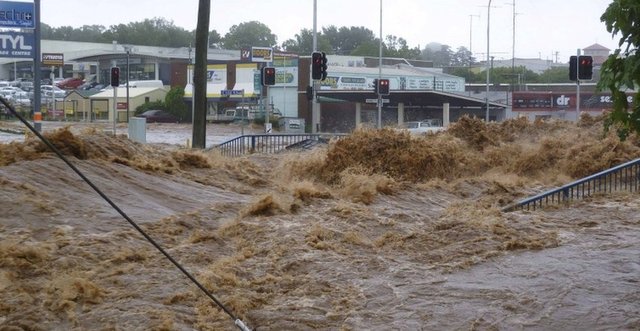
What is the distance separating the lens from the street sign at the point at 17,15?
2497 cm

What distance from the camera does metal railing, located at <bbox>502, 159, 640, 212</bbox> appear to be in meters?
18.1

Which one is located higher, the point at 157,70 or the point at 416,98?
the point at 157,70

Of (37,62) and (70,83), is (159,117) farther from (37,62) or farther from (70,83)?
(37,62)

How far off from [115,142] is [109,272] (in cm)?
617

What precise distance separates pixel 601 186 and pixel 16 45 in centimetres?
1618

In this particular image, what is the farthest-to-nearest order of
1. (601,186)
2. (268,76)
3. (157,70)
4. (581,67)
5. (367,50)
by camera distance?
(367,50)
(157,70)
(268,76)
(581,67)
(601,186)

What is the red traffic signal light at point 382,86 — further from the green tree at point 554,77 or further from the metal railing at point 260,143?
the green tree at point 554,77

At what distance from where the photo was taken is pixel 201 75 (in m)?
25.8

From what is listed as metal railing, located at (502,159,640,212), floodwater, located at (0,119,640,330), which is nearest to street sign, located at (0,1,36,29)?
floodwater, located at (0,119,640,330)

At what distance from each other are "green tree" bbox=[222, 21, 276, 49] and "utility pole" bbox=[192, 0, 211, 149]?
104 metres

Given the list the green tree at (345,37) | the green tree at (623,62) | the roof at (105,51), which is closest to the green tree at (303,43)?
the green tree at (345,37)

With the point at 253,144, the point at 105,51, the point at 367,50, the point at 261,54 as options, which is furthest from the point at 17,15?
the point at 367,50

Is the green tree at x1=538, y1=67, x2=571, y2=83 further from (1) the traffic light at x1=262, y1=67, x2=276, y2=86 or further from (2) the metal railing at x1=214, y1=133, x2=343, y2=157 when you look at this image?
(2) the metal railing at x1=214, y1=133, x2=343, y2=157

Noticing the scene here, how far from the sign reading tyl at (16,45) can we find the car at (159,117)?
127 feet
